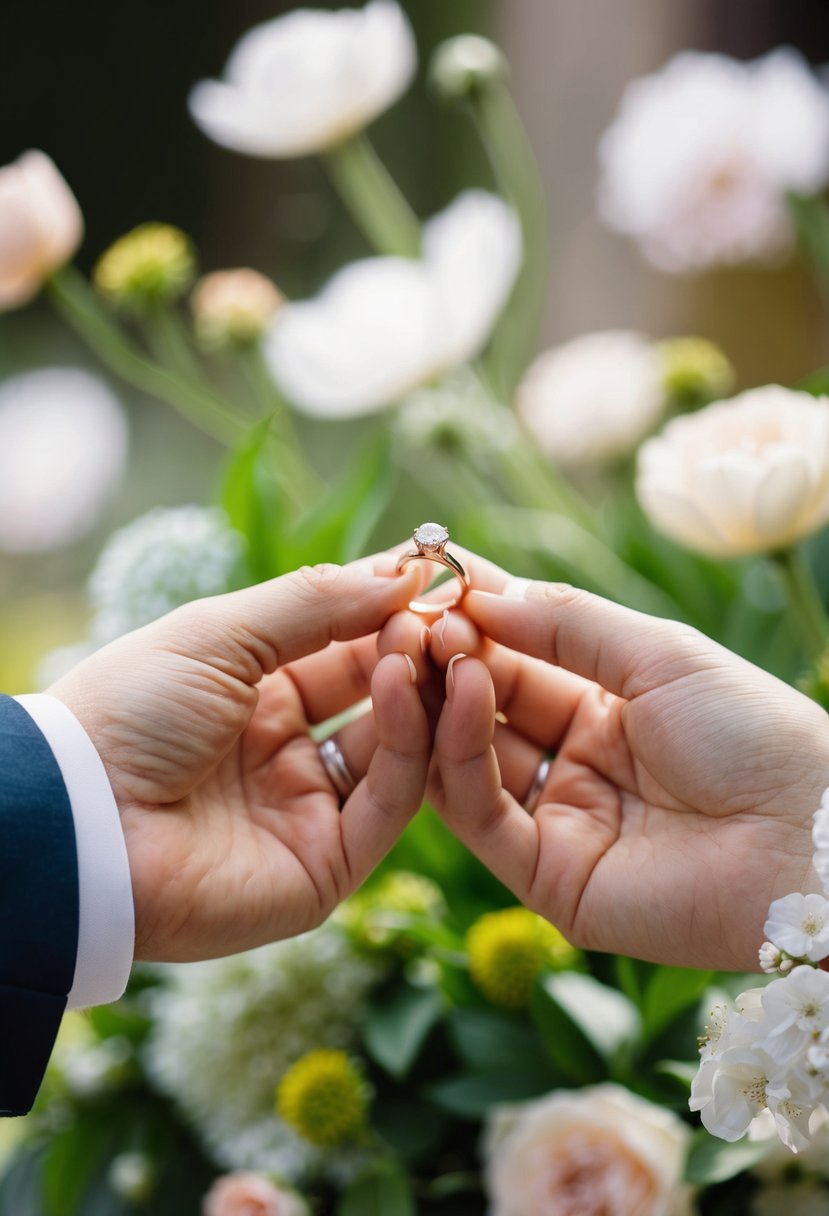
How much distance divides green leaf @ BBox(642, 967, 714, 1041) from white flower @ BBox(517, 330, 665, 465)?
1.08 ft

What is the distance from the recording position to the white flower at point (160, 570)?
0.53 meters

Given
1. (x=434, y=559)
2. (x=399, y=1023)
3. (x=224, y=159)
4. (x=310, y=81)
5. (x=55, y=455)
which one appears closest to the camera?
(x=434, y=559)

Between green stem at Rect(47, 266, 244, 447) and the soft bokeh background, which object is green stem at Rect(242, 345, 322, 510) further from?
the soft bokeh background

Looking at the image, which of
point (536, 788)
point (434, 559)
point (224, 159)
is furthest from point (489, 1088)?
point (224, 159)

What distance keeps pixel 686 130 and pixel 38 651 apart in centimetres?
82

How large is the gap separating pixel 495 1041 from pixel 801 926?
0.22 metres

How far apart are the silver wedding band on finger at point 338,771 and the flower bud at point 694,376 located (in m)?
0.33

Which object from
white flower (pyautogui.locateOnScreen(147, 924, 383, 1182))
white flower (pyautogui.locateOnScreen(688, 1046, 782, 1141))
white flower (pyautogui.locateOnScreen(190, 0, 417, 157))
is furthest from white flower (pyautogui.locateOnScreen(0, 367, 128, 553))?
white flower (pyautogui.locateOnScreen(688, 1046, 782, 1141))

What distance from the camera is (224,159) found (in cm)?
159

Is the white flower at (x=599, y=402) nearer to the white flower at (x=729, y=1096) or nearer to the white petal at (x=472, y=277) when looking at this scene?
the white petal at (x=472, y=277)

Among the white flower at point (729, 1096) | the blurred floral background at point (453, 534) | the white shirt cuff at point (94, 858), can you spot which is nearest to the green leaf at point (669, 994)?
the blurred floral background at point (453, 534)

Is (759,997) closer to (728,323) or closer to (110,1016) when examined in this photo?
(110,1016)

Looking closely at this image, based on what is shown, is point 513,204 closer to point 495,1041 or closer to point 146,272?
point 146,272

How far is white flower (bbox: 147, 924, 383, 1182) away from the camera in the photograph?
0.54m
